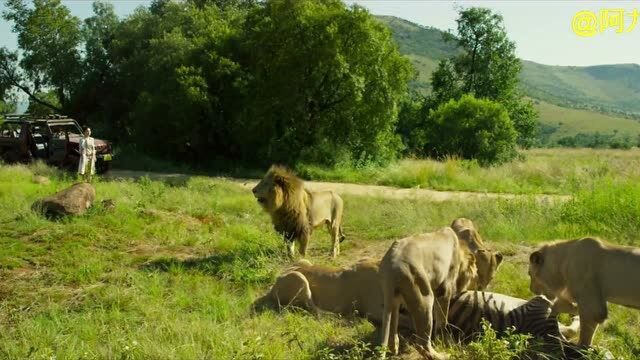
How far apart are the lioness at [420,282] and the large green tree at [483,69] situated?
139 ft

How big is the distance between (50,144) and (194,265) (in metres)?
13.7

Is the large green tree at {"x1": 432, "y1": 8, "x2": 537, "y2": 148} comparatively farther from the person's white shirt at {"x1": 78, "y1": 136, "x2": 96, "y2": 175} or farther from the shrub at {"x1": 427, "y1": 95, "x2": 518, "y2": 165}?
the person's white shirt at {"x1": 78, "y1": 136, "x2": 96, "y2": 175}

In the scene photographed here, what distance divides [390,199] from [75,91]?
81.3 feet

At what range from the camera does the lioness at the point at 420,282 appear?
5125 millimetres

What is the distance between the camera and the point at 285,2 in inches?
963

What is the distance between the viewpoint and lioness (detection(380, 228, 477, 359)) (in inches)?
202

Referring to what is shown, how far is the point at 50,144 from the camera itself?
20.7 metres

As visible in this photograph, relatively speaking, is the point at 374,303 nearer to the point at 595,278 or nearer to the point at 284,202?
the point at 595,278

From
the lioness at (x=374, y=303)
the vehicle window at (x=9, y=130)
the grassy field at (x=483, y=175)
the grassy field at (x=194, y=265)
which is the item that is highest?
the vehicle window at (x=9, y=130)

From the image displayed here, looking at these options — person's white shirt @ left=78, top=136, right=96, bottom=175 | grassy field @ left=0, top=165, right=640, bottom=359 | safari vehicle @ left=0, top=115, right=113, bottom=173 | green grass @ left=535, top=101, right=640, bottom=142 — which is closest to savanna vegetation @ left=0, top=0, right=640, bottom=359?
grassy field @ left=0, top=165, right=640, bottom=359

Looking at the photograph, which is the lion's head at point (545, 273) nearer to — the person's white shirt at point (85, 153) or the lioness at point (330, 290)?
the lioness at point (330, 290)

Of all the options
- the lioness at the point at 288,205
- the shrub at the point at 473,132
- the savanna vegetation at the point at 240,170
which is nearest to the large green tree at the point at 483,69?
the savanna vegetation at the point at 240,170

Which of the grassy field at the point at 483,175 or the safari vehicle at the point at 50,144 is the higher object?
the safari vehicle at the point at 50,144

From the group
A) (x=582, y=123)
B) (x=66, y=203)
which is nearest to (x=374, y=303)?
(x=66, y=203)
